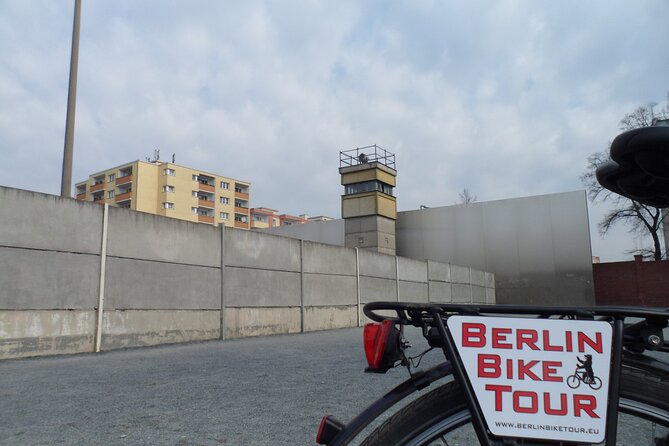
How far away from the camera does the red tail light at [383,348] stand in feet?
4.88

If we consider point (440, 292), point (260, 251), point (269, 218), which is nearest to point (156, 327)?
point (260, 251)

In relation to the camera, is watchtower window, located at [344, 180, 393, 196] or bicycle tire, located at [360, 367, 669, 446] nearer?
bicycle tire, located at [360, 367, 669, 446]

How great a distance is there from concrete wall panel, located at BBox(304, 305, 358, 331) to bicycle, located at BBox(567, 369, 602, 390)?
14.9 metres

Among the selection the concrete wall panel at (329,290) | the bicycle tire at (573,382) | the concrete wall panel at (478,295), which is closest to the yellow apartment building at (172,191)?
the concrete wall panel at (478,295)

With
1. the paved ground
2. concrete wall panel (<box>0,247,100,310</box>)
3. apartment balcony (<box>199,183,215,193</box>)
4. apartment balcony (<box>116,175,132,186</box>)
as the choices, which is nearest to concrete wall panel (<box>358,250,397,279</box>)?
the paved ground

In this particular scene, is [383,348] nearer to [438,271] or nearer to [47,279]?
[47,279]

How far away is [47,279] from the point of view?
9102 millimetres

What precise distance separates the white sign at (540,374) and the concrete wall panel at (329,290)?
48.9 ft

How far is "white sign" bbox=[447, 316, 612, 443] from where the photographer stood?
1359 millimetres

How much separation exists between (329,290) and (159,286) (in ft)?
24.2

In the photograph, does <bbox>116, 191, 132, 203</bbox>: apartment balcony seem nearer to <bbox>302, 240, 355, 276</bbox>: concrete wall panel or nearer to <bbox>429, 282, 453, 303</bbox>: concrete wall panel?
<bbox>429, 282, 453, 303</bbox>: concrete wall panel

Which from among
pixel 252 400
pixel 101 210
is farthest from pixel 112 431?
pixel 101 210

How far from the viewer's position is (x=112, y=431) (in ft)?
12.4

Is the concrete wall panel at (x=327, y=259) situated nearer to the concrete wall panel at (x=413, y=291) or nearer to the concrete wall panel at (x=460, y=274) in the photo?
the concrete wall panel at (x=413, y=291)
